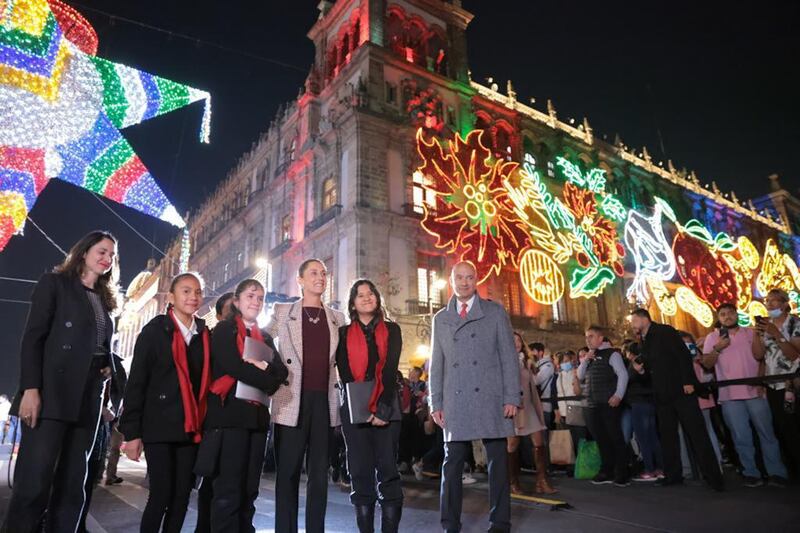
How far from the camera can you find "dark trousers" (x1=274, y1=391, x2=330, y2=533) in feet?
10.9

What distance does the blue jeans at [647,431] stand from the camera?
694cm

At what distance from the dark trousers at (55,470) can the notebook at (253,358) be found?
36.1 inches

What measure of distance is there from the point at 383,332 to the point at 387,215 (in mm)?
17641

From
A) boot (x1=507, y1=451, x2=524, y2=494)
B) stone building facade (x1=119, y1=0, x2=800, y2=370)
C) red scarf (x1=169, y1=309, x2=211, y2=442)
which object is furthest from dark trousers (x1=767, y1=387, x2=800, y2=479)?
stone building facade (x1=119, y1=0, x2=800, y2=370)

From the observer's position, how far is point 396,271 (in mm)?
21000

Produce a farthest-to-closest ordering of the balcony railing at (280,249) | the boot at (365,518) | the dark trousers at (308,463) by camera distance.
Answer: the balcony railing at (280,249) → the boot at (365,518) → the dark trousers at (308,463)

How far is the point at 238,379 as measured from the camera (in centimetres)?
336

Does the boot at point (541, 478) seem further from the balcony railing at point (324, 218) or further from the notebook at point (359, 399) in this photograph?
the balcony railing at point (324, 218)

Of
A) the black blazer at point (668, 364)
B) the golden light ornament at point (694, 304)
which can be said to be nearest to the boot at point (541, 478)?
the black blazer at point (668, 364)

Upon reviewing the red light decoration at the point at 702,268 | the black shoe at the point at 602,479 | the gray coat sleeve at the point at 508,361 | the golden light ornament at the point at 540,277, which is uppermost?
the red light decoration at the point at 702,268

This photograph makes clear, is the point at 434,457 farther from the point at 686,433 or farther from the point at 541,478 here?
the point at 686,433

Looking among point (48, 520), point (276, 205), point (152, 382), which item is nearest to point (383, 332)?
point (152, 382)

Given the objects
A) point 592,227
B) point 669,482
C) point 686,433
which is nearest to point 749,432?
point 686,433

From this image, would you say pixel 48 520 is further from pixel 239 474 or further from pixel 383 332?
pixel 383 332
